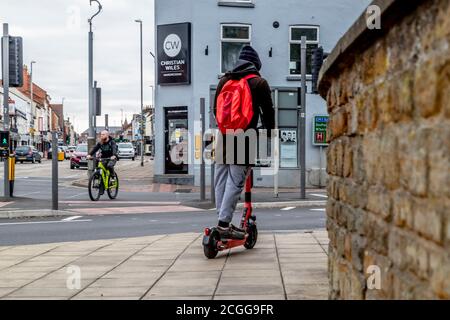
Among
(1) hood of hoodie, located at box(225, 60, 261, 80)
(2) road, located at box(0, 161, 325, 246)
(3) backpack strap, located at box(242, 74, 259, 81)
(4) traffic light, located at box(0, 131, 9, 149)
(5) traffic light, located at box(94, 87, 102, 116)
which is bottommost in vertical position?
(2) road, located at box(0, 161, 325, 246)

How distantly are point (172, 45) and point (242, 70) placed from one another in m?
18.5

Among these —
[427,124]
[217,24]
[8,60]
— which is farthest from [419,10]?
[217,24]

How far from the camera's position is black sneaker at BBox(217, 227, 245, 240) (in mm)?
6020

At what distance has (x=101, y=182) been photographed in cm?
1620

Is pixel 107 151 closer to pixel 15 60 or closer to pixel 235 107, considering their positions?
pixel 15 60

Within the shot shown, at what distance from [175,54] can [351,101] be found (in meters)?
21.2

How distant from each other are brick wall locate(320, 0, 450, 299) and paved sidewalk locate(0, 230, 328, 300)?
1.14 metres

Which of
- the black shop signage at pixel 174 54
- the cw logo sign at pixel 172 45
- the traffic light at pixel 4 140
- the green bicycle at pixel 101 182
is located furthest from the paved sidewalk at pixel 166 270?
the cw logo sign at pixel 172 45

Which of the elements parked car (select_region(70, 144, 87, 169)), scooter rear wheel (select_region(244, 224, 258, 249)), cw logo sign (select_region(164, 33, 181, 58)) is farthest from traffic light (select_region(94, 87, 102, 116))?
parked car (select_region(70, 144, 87, 169))

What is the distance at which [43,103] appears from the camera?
11681 cm

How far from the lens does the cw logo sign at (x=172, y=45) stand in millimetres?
24031

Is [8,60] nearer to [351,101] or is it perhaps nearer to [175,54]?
[175,54]

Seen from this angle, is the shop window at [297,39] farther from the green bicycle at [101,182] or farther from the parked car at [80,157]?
the parked car at [80,157]

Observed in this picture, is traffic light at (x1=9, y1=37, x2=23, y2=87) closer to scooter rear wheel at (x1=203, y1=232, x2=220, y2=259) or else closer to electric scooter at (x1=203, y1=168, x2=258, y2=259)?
electric scooter at (x1=203, y1=168, x2=258, y2=259)
